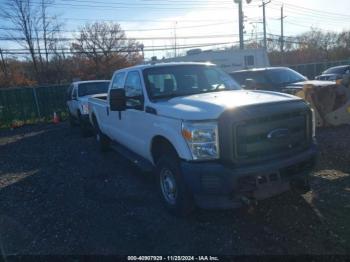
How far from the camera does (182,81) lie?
5.12m

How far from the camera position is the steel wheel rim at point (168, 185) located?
168 inches

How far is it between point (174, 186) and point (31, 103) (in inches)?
637

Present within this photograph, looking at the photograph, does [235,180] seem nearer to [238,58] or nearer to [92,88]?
[92,88]

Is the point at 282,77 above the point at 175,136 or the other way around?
above

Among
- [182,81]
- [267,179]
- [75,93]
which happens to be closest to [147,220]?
[267,179]

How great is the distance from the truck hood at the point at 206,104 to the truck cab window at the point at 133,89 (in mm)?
604

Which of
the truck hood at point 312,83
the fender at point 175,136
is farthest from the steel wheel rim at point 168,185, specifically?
the truck hood at point 312,83

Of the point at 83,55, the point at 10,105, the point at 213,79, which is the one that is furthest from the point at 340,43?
the point at 213,79

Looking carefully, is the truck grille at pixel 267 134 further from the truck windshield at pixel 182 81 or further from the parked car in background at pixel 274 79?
the parked car in background at pixel 274 79

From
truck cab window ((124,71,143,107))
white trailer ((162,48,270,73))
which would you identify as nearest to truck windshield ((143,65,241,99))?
truck cab window ((124,71,143,107))

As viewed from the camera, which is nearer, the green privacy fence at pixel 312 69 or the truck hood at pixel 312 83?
the truck hood at pixel 312 83

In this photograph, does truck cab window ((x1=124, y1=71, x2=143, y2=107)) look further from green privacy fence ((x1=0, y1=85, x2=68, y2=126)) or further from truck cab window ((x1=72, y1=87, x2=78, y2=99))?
green privacy fence ((x1=0, y1=85, x2=68, y2=126))

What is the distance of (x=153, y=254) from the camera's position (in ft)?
11.5

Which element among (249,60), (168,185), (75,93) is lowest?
(168,185)
